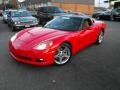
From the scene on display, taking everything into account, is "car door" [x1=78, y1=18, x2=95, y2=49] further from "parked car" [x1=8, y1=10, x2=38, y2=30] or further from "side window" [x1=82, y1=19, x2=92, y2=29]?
"parked car" [x1=8, y1=10, x2=38, y2=30]

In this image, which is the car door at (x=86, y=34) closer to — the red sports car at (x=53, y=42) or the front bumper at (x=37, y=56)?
the red sports car at (x=53, y=42)

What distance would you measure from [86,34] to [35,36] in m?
1.84

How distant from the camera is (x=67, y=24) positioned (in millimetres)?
7055

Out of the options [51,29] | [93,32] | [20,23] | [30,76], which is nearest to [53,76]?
[30,76]

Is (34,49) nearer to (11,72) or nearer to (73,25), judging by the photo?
(11,72)

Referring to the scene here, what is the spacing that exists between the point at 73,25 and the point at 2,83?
309 cm

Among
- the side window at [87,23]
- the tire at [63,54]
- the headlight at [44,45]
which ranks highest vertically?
the side window at [87,23]

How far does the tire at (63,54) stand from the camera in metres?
6.04

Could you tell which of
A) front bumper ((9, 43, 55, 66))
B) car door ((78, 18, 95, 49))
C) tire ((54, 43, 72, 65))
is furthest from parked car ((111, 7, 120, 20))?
front bumper ((9, 43, 55, 66))

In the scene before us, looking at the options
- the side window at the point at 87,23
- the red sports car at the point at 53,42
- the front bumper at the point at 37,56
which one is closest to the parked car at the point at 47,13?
the side window at the point at 87,23

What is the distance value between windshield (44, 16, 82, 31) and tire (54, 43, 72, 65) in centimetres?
81

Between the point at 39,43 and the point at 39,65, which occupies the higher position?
the point at 39,43

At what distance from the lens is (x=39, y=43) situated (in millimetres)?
5797

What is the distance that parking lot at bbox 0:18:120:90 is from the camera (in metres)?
4.78
